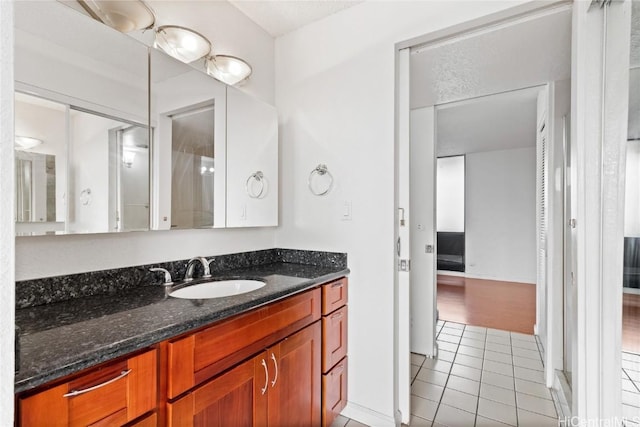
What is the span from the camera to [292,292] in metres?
1.41

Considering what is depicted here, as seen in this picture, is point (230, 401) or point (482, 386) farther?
point (482, 386)

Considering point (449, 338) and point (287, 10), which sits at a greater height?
point (287, 10)

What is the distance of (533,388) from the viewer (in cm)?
217

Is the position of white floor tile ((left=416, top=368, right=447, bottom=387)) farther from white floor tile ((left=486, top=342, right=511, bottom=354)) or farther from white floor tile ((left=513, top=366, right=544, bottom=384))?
white floor tile ((left=486, top=342, right=511, bottom=354))

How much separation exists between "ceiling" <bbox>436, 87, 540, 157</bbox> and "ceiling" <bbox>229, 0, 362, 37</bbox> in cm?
140

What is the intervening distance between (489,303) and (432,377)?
2.52 m

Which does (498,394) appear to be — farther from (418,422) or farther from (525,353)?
(525,353)

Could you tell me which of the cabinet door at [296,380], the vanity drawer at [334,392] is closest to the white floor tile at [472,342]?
the vanity drawer at [334,392]

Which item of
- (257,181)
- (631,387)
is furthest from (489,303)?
(257,181)

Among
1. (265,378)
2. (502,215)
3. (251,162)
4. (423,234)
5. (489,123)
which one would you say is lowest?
(265,378)

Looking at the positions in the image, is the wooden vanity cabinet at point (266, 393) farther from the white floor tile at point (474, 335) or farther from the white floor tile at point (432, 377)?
the white floor tile at point (474, 335)

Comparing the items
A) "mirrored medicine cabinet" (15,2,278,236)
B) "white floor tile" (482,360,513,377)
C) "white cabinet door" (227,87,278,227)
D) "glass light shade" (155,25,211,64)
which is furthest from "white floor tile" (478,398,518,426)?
"glass light shade" (155,25,211,64)

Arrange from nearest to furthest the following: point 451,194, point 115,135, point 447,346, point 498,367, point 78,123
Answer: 1. point 78,123
2. point 115,135
3. point 498,367
4. point 447,346
5. point 451,194

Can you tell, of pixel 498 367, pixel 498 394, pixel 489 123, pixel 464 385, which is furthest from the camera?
pixel 489 123
